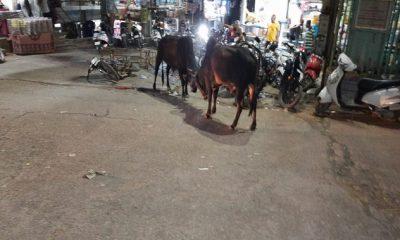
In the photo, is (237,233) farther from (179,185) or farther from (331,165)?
→ (331,165)

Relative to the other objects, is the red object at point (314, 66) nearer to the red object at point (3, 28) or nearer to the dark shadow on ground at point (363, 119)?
the dark shadow on ground at point (363, 119)

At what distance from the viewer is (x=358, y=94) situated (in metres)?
7.89

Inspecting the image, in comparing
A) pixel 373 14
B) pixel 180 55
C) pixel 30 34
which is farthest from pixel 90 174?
pixel 30 34

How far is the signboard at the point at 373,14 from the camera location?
8.36 metres

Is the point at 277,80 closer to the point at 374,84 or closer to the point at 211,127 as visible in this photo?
the point at 374,84

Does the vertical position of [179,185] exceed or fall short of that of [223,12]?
it falls short

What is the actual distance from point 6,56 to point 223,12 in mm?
12126

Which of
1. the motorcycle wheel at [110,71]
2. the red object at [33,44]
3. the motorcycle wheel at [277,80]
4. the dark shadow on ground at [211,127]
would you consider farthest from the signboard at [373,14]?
the red object at [33,44]

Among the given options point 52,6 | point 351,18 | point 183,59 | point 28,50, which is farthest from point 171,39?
point 52,6

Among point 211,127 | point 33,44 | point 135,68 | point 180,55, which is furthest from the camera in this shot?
point 33,44

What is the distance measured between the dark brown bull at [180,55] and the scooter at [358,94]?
3.01 metres

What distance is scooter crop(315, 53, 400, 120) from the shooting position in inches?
296

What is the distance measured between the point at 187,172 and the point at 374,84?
15.5 feet

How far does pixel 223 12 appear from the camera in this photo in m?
21.6
